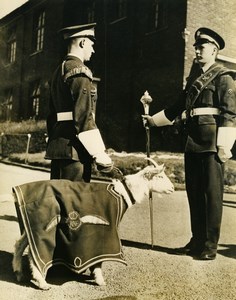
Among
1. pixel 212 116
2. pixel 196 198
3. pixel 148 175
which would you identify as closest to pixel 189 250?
pixel 196 198

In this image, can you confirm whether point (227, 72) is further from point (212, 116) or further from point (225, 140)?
point (225, 140)

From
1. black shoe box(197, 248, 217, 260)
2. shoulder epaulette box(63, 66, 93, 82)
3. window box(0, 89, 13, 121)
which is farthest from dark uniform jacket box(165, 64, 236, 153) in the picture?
window box(0, 89, 13, 121)

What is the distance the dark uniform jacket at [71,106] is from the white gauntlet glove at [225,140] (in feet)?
2.79

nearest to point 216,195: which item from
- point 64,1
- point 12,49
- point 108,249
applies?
point 108,249

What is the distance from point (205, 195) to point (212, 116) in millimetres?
541

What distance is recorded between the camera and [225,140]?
249 centimetres

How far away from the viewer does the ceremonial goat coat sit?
202 centimetres

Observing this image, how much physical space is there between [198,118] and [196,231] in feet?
2.61

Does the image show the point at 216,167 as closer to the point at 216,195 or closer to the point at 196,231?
the point at 216,195

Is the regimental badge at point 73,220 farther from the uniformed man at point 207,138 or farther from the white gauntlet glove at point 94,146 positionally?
the uniformed man at point 207,138

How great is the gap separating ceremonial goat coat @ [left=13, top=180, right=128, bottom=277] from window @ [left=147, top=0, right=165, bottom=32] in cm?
280

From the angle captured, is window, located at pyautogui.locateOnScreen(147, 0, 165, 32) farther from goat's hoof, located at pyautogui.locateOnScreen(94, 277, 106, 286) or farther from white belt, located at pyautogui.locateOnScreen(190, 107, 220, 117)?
goat's hoof, located at pyautogui.locateOnScreen(94, 277, 106, 286)

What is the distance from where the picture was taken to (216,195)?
8.46 feet

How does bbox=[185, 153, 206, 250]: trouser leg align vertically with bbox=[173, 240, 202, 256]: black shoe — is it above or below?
above
